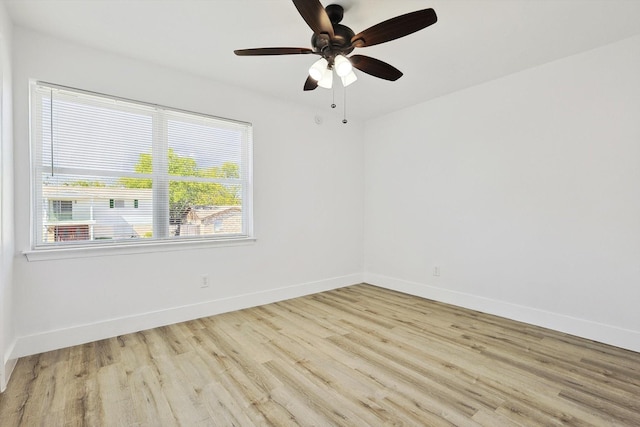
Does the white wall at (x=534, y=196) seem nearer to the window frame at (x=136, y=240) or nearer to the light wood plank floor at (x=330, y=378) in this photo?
the light wood plank floor at (x=330, y=378)

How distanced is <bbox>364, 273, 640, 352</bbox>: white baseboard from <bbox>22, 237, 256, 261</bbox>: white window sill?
7.90ft

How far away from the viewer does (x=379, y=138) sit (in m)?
4.54

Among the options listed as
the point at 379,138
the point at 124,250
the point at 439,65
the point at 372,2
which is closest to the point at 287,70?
the point at 372,2

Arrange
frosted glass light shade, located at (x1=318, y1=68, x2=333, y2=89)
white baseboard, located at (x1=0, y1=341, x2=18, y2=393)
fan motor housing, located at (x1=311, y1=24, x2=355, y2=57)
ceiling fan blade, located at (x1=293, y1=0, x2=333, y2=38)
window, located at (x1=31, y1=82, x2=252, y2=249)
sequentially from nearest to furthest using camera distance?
ceiling fan blade, located at (x1=293, y1=0, x2=333, y2=38) < white baseboard, located at (x1=0, y1=341, x2=18, y2=393) < fan motor housing, located at (x1=311, y1=24, x2=355, y2=57) < frosted glass light shade, located at (x1=318, y1=68, x2=333, y2=89) < window, located at (x1=31, y1=82, x2=252, y2=249)

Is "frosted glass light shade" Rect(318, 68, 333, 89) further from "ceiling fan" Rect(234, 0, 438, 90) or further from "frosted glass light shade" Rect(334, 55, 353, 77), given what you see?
"frosted glass light shade" Rect(334, 55, 353, 77)

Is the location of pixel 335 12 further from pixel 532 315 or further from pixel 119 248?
pixel 532 315

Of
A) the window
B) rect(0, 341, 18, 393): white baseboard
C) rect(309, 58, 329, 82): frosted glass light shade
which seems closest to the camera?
rect(0, 341, 18, 393): white baseboard

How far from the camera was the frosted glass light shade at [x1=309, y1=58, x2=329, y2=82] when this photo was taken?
7.18 feet

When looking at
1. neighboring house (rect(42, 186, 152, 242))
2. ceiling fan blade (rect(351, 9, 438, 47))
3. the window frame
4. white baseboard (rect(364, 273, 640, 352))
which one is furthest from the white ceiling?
white baseboard (rect(364, 273, 640, 352))

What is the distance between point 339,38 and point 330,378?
2.31 meters

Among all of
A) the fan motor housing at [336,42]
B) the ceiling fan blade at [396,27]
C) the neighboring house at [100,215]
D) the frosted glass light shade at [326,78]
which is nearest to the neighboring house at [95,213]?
the neighboring house at [100,215]

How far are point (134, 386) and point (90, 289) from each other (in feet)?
3.73

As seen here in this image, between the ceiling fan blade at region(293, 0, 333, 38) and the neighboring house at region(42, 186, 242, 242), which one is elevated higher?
the ceiling fan blade at region(293, 0, 333, 38)

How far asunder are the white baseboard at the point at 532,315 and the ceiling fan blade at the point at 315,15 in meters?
3.12
